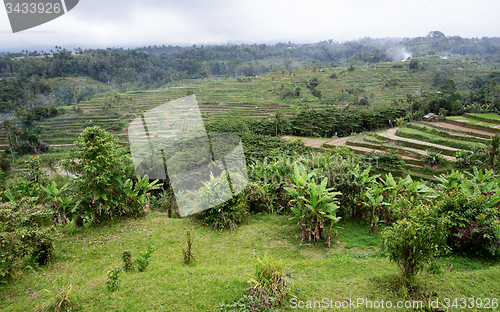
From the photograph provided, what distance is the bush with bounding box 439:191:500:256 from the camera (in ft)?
13.7

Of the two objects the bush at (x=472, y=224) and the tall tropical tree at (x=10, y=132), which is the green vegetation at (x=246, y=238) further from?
the tall tropical tree at (x=10, y=132)

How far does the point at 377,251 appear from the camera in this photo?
5.03 m

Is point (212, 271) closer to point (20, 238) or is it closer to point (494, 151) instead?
point (20, 238)

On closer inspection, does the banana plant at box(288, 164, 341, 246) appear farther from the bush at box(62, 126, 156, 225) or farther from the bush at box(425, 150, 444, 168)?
the bush at box(425, 150, 444, 168)

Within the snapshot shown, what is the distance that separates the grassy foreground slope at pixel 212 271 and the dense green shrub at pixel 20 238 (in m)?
0.27

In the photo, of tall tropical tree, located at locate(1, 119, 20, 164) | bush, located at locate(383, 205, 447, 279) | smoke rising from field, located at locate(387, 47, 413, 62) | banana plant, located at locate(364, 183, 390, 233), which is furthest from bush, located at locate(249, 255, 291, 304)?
smoke rising from field, located at locate(387, 47, 413, 62)

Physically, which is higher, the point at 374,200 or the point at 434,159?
the point at 374,200

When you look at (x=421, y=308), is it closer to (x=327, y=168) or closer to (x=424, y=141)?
(x=327, y=168)

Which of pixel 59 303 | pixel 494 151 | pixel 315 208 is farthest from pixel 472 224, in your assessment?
pixel 494 151

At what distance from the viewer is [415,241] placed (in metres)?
3.13

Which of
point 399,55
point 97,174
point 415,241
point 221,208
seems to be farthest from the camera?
point 399,55

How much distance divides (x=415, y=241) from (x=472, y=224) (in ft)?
6.76

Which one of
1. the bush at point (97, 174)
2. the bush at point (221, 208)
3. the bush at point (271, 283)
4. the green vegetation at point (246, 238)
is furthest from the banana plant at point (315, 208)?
the bush at point (97, 174)

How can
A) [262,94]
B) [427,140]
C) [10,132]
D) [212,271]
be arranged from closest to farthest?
1. [212,271]
2. [427,140]
3. [10,132]
4. [262,94]
